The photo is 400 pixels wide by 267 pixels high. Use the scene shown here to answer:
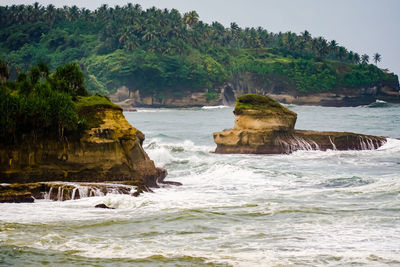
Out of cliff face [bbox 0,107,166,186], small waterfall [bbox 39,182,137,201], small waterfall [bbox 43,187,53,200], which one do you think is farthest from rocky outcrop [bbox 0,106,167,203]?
small waterfall [bbox 43,187,53,200]

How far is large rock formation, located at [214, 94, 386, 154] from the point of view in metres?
30.7

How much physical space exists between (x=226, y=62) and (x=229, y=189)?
132 metres

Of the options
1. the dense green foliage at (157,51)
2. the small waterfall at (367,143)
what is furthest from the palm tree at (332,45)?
the small waterfall at (367,143)

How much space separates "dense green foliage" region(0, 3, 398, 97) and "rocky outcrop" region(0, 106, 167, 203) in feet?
355

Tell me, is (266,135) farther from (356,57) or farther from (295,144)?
(356,57)

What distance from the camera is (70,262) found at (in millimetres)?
10578

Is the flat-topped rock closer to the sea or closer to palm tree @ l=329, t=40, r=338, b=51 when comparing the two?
the sea

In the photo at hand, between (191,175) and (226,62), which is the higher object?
(226,62)

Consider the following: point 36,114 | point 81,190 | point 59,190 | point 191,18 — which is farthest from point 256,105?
point 191,18

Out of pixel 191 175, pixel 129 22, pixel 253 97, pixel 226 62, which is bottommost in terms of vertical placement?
pixel 191 175

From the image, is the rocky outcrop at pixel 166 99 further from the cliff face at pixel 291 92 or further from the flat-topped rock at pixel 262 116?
the flat-topped rock at pixel 262 116

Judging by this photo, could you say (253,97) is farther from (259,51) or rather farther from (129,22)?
(259,51)

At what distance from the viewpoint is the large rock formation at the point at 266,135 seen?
30.7 meters

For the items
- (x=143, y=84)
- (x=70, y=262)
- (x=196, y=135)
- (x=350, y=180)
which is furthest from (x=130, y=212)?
(x=143, y=84)
